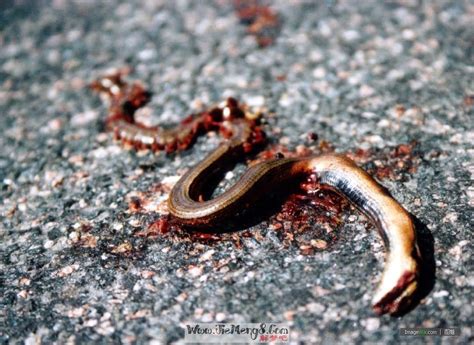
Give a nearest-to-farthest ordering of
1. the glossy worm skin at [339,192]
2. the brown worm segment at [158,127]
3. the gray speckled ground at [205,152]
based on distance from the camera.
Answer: the glossy worm skin at [339,192], the gray speckled ground at [205,152], the brown worm segment at [158,127]

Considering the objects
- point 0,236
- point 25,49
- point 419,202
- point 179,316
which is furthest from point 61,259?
point 25,49

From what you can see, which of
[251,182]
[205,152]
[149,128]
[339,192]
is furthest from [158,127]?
[339,192]

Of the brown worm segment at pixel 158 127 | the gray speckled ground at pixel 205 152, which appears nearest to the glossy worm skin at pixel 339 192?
the gray speckled ground at pixel 205 152

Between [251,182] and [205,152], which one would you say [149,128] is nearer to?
[205,152]

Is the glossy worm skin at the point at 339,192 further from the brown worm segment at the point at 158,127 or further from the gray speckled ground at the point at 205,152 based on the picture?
the brown worm segment at the point at 158,127

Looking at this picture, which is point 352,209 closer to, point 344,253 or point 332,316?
point 344,253

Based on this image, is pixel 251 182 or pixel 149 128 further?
pixel 149 128

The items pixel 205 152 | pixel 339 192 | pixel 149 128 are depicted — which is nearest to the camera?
pixel 339 192

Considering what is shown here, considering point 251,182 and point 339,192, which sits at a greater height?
point 251,182
